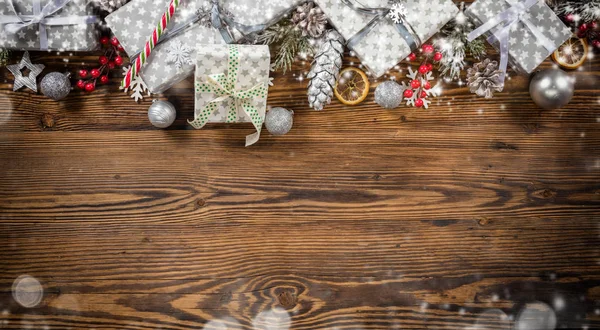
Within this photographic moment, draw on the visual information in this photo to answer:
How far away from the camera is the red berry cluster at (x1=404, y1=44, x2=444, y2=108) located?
1.80 metres

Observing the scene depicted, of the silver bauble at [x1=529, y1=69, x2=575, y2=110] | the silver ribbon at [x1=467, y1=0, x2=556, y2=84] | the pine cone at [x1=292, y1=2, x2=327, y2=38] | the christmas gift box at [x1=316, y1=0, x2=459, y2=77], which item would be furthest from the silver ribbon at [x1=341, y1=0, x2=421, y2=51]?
the silver bauble at [x1=529, y1=69, x2=575, y2=110]

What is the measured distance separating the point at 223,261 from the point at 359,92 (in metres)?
0.88

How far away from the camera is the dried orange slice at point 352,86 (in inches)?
72.9

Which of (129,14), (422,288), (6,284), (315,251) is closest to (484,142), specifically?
(422,288)

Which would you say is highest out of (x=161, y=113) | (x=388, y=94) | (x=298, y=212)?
(x=388, y=94)

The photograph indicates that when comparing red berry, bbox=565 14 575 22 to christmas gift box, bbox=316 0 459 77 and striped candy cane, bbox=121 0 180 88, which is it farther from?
striped candy cane, bbox=121 0 180 88

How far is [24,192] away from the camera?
1890 millimetres

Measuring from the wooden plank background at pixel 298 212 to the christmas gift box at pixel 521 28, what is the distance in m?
0.15

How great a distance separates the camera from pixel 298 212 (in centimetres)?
190

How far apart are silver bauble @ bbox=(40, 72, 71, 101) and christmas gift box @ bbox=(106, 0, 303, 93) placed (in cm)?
27

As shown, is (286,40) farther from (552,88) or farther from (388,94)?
(552,88)

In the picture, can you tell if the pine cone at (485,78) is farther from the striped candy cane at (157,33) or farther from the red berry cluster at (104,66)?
the red berry cluster at (104,66)

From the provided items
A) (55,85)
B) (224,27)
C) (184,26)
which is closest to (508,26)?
(224,27)
